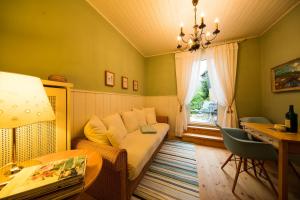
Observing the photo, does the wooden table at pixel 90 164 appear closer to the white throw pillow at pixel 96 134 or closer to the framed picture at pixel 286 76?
the white throw pillow at pixel 96 134

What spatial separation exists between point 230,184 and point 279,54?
267 cm

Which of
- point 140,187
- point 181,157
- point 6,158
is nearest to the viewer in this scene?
point 6,158

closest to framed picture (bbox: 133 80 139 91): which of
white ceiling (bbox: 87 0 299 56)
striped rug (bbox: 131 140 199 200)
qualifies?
white ceiling (bbox: 87 0 299 56)

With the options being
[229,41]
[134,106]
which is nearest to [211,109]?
[229,41]

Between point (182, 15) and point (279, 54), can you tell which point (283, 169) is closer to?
point (279, 54)

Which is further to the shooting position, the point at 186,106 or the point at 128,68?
the point at 186,106

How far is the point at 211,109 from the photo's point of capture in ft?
12.6

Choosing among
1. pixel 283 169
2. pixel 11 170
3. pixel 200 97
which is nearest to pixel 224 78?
pixel 200 97

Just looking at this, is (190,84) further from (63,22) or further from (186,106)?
(63,22)

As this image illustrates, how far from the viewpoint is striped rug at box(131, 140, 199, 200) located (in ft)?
4.89

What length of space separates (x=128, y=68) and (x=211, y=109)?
295cm

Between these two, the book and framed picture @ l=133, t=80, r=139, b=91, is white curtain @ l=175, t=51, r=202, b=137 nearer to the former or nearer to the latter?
framed picture @ l=133, t=80, r=139, b=91

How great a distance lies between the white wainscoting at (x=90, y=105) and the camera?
1.68 meters

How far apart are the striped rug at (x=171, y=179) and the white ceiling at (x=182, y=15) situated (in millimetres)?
2768
